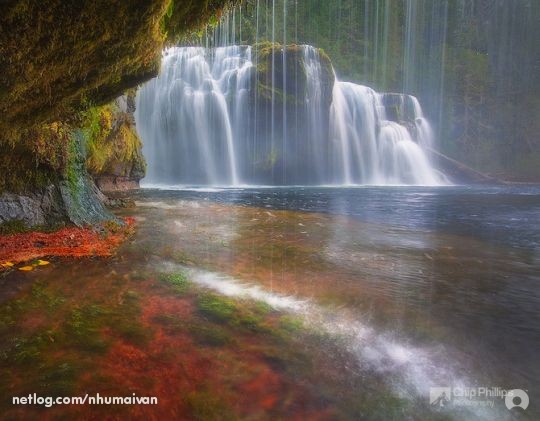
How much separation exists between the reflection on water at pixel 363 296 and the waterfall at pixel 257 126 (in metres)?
17.4

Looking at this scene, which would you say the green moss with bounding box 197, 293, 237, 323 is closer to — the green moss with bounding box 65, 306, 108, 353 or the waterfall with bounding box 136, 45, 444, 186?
the green moss with bounding box 65, 306, 108, 353

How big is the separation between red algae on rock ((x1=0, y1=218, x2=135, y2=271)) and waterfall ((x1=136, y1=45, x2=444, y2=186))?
18.3 m

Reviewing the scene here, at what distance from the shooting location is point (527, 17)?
4281cm

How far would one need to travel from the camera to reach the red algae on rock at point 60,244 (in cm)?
462

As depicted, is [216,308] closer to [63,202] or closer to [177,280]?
[177,280]

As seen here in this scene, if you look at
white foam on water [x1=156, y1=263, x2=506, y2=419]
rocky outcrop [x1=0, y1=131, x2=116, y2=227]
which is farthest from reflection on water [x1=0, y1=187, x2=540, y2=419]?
rocky outcrop [x1=0, y1=131, x2=116, y2=227]

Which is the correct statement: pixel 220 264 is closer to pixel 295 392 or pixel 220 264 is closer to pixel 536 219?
pixel 295 392

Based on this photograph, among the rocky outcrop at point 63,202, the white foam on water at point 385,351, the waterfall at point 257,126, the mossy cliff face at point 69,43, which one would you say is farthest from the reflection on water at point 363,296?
the waterfall at point 257,126

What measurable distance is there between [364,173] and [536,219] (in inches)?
730

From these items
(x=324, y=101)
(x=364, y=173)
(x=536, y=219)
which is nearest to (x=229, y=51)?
(x=324, y=101)

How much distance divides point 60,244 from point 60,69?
3001 mm

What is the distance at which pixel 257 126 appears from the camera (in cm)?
2577

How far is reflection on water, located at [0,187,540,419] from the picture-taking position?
2410mm

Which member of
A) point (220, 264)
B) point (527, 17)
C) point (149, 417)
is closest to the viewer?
point (149, 417)
